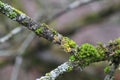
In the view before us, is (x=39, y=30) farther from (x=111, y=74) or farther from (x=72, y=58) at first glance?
(x=111, y=74)

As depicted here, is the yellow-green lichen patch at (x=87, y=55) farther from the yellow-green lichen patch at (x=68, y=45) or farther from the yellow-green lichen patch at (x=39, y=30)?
the yellow-green lichen patch at (x=39, y=30)

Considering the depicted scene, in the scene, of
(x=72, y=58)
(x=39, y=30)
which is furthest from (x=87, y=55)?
(x=39, y=30)

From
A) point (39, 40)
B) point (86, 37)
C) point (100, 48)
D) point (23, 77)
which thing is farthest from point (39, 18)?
point (86, 37)

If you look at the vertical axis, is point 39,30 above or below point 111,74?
above

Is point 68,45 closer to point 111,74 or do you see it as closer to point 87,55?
point 87,55

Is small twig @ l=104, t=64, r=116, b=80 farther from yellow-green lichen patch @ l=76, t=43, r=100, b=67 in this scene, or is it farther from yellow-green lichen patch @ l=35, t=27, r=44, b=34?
yellow-green lichen patch @ l=35, t=27, r=44, b=34

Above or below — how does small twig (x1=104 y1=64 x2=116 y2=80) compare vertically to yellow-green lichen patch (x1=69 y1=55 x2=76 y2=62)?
below

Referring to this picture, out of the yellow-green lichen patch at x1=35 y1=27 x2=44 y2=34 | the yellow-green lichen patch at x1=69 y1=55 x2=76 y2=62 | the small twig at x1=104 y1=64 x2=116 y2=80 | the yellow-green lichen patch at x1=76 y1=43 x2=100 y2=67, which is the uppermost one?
the yellow-green lichen patch at x1=35 y1=27 x2=44 y2=34

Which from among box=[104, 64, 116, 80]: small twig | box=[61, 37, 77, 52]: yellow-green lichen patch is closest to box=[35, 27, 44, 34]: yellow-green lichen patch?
box=[61, 37, 77, 52]: yellow-green lichen patch

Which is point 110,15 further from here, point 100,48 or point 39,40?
point 100,48

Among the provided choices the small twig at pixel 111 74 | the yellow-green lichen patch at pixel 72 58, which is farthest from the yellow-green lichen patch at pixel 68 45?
the small twig at pixel 111 74

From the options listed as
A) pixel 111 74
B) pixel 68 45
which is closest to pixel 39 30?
pixel 68 45

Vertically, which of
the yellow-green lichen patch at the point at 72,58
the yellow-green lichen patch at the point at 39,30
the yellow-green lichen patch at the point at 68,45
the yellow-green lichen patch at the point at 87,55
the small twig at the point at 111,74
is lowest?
the small twig at the point at 111,74
